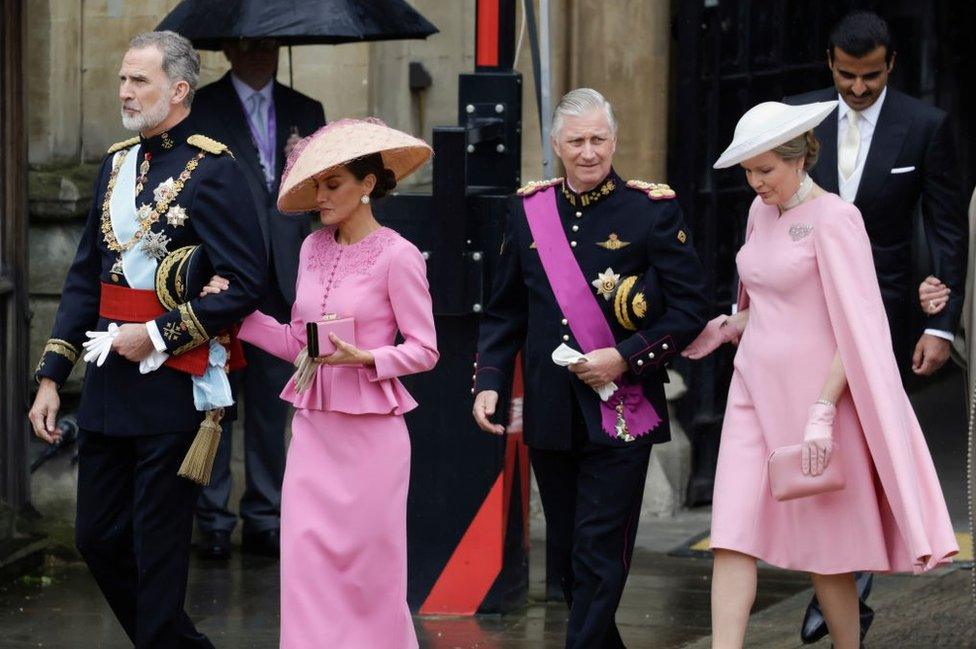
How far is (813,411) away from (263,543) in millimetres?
3526

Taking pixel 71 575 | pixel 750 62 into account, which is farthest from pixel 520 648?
pixel 750 62

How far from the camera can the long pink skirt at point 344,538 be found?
6188 millimetres

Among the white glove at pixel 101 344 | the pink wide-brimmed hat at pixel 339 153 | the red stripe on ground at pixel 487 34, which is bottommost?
the white glove at pixel 101 344

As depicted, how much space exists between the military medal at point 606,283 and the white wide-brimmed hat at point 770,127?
0.47 meters

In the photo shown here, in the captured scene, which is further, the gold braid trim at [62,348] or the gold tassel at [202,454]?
the gold braid trim at [62,348]

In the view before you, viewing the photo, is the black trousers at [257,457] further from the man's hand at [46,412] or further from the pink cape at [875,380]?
the pink cape at [875,380]

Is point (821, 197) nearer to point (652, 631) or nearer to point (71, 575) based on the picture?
point (652, 631)

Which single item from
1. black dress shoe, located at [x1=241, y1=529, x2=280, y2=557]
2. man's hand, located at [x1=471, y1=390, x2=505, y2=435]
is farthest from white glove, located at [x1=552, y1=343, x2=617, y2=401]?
black dress shoe, located at [x1=241, y1=529, x2=280, y2=557]

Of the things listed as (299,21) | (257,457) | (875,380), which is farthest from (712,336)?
(257,457)

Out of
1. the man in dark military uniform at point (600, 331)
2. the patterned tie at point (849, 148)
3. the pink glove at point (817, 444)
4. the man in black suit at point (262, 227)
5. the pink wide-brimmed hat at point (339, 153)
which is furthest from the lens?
the man in black suit at point (262, 227)

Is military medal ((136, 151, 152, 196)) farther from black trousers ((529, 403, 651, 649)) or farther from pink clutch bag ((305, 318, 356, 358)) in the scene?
black trousers ((529, 403, 651, 649))

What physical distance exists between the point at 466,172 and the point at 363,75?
6.30ft

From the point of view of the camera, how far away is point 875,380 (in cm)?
620

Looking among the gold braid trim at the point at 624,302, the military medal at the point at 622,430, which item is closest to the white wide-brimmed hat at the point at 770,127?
the gold braid trim at the point at 624,302
